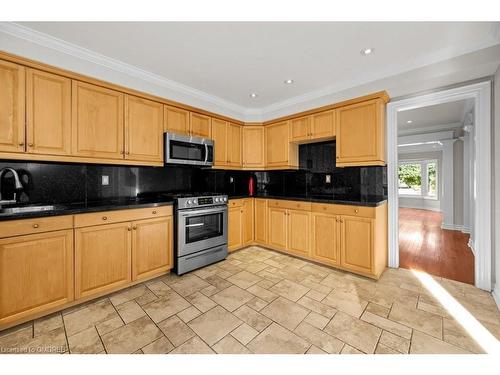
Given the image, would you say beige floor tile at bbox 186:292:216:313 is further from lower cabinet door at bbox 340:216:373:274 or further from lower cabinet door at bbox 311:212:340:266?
lower cabinet door at bbox 340:216:373:274

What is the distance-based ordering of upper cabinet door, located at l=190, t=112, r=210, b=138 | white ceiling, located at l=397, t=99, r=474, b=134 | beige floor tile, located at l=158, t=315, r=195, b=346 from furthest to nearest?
white ceiling, located at l=397, t=99, r=474, b=134
upper cabinet door, located at l=190, t=112, r=210, b=138
beige floor tile, located at l=158, t=315, r=195, b=346

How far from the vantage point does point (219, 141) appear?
136 inches

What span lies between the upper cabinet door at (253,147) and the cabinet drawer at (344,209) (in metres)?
1.35

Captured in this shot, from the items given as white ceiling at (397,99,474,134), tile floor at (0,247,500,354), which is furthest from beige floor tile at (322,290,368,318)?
white ceiling at (397,99,474,134)

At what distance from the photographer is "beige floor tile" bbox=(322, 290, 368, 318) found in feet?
6.28

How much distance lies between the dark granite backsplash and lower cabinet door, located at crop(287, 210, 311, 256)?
19.3 inches

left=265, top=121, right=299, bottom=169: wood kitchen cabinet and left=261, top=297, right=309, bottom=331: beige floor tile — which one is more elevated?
left=265, top=121, right=299, bottom=169: wood kitchen cabinet

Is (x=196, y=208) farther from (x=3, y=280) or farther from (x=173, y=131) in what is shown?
(x=3, y=280)

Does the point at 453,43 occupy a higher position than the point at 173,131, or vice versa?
the point at 453,43

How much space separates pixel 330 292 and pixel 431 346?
855mm

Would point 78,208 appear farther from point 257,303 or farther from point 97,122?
point 257,303

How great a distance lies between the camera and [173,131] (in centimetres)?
287

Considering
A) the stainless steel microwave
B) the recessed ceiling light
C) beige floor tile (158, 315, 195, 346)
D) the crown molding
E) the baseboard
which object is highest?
the recessed ceiling light
